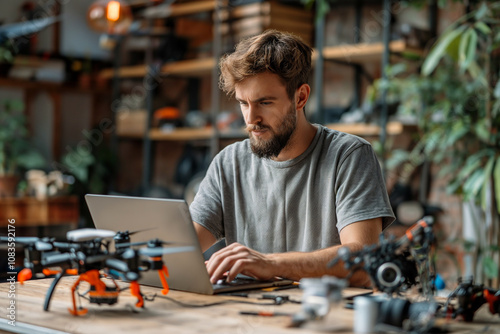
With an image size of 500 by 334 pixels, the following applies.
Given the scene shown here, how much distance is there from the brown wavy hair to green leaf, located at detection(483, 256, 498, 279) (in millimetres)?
1578

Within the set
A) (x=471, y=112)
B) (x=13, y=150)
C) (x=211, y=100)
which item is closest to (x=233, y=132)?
(x=211, y=100)

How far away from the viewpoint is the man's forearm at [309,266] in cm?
164

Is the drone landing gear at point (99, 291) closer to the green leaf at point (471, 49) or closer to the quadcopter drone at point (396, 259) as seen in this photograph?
the quadcopter drone at point (396, 259)

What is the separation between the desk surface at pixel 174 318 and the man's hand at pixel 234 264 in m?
0.08

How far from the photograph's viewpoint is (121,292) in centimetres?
143

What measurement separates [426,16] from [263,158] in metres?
2.36

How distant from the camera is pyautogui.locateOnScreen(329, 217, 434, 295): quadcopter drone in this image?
123 cm

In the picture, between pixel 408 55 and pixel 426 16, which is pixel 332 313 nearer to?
pixel 408 55

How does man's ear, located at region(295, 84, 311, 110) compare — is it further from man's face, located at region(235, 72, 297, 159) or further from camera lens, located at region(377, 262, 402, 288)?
camera lens, located at region(377, 262, 402, 288)

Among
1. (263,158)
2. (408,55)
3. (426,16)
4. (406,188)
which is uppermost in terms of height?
(426,16)

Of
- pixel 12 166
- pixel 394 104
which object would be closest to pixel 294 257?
pixel 394 104

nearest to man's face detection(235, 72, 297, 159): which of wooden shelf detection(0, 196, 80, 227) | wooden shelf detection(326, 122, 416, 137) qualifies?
wooden shelf detection(326, 122, 416, 137)

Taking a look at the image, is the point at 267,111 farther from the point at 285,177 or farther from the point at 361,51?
the point at 361,51

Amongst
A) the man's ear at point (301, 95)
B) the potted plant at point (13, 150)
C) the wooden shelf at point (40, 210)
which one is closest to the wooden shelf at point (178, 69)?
the potted plant at point (13, 150)
